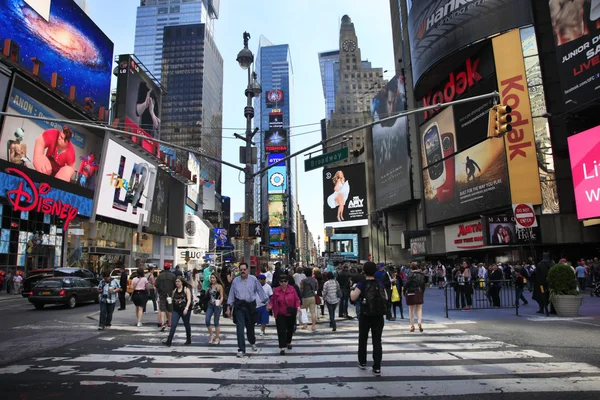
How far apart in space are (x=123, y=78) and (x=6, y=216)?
30550mm

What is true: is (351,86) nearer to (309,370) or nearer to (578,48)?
(578,48)

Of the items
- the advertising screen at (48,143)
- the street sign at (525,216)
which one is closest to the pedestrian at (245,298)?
the street sign at (525,216)

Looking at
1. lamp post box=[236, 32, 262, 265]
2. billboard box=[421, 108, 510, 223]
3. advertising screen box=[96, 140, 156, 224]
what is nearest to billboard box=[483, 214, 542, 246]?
billboard box=[421, 108, 510, 223]

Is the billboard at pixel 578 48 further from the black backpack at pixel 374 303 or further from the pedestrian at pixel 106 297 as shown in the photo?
the pedestrian at pixel 106 297

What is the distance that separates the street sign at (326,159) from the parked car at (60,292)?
12.0 meters

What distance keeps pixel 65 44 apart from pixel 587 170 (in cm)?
4535

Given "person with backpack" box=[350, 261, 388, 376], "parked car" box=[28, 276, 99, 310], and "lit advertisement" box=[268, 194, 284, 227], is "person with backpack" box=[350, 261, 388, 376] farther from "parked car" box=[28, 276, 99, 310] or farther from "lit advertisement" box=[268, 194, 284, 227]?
"lit advertisement" box=[268, 194, 284, 227]

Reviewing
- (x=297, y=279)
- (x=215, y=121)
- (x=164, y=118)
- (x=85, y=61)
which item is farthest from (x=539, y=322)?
(x=215, y=121)

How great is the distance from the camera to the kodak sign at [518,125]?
98.9 ft

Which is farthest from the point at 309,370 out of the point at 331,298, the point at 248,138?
the point at 248,138

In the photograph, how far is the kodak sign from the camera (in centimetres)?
3014

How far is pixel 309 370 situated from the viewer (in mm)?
7000

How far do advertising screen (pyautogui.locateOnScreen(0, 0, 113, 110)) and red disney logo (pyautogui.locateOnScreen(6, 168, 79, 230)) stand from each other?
919 centimetres

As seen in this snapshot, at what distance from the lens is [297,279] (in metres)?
14.2
